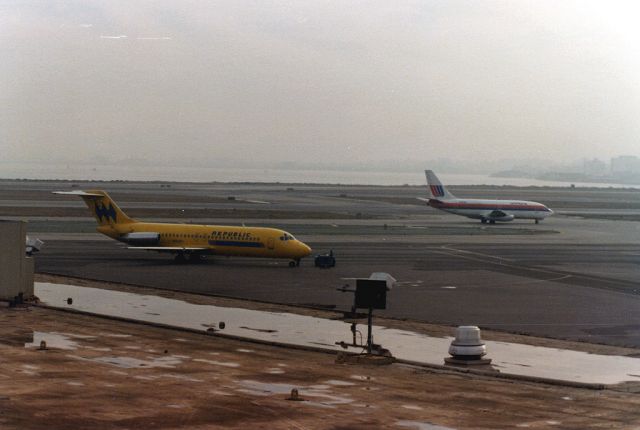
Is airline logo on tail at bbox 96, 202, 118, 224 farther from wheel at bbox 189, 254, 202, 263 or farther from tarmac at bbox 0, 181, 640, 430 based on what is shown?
wheel at bbox 189, 254, 202, 263

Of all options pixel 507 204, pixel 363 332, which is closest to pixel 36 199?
pixel 507 204

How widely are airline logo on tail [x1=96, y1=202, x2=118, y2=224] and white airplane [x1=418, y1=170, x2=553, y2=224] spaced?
71099 mm

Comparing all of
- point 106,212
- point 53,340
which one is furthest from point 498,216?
point 53,340

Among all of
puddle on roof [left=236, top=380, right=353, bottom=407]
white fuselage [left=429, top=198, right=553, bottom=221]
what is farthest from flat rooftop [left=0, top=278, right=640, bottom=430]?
white fuselage [left=429, top=198, right=553, bottom=221]

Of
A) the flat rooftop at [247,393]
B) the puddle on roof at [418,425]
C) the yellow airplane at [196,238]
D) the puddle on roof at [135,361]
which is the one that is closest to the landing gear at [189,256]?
the yellow airplane at [196,238]

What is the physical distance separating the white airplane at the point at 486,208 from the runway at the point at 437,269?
205 centimetres

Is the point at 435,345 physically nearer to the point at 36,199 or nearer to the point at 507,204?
the point at 507,204

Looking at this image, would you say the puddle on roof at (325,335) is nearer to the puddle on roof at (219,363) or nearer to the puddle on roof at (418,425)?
the puddle on roof at (219,363)

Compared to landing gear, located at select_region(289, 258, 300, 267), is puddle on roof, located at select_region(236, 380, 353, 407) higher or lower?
lower

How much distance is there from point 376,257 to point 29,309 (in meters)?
41.6

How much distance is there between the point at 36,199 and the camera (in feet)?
628

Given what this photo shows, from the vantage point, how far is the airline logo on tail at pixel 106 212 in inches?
3462

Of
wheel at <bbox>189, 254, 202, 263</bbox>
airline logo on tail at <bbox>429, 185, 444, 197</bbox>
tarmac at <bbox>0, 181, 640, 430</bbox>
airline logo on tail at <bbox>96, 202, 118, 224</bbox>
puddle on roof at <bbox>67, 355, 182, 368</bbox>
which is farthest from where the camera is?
airline logo on tail at <bbox>429, 185, 444, 197</bbox>

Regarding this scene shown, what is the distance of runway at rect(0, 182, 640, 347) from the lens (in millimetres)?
56156
